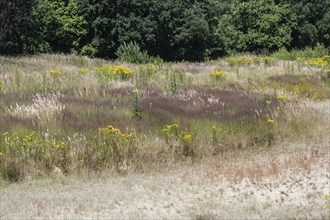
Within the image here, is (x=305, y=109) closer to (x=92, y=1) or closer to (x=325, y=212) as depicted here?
(x=325, y=212)

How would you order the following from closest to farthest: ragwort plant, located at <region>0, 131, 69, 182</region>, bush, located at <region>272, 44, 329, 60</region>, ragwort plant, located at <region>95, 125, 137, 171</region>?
ragwort plant, located at <region>0, 131, 69, 182</region>
ragwort plant, located at <region>95, 125, 137, 171</region>
bush, located at <region>272, 44, 329, 60</region>

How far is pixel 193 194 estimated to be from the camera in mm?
7336

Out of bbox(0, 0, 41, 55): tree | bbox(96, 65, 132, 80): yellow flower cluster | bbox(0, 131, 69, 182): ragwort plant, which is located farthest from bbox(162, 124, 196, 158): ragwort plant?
bbox(0, 0, 41, 55): tree

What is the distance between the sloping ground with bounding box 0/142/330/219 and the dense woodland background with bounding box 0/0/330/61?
88.8ft

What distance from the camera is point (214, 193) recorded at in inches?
289

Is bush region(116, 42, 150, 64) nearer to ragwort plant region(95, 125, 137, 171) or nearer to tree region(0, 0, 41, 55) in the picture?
tree region(0, 0, 41, 55)

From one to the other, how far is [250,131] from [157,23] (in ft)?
107

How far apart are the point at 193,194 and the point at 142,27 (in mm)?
33946

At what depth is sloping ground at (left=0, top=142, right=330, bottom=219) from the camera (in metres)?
6.50

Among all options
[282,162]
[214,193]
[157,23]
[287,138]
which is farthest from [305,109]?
[157,23]

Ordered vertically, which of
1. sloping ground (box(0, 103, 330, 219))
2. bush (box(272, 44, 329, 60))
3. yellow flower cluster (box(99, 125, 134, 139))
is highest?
yellow flower cluster (box(99, 125, 134, 139))

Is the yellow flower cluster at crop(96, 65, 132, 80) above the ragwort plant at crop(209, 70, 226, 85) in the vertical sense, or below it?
above

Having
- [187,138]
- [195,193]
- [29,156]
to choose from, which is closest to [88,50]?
[187,138]

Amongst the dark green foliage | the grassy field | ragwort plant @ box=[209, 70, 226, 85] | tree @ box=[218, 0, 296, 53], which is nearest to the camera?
the grassy field
